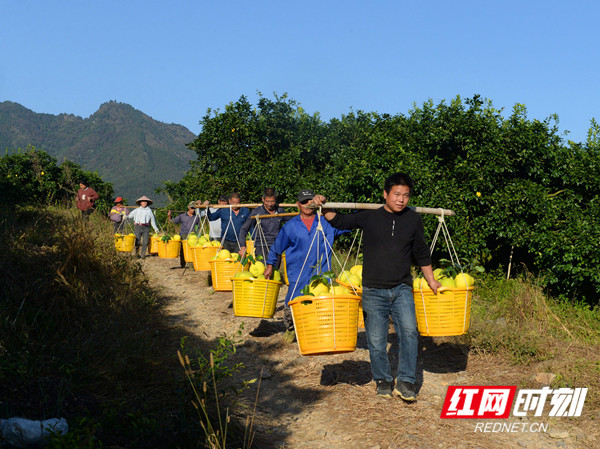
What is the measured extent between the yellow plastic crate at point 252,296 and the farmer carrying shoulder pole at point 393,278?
1821mm

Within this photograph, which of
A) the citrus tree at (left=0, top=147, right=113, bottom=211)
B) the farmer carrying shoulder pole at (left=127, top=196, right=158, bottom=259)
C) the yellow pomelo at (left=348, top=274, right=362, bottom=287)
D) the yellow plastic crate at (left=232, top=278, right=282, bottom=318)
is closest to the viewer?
the yellow pomelo at (left=348, top=274, right=362, bottom=287)

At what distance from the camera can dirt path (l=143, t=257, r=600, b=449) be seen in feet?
14.2

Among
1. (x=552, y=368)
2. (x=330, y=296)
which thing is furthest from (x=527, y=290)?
(x=330, y=296)

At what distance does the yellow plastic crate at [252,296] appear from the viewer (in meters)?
6.59

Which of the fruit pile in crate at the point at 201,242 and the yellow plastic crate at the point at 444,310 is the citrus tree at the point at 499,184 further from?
the yellow plastic crate at the point at 444,310

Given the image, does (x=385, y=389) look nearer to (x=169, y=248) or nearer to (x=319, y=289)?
(x=319, y=289)

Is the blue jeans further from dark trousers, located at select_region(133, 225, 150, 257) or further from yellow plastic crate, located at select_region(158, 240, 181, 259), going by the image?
dark trousers, located at select_region(133, 225, 150, 257)

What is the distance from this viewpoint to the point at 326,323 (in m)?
4.66

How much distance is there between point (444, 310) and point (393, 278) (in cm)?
57

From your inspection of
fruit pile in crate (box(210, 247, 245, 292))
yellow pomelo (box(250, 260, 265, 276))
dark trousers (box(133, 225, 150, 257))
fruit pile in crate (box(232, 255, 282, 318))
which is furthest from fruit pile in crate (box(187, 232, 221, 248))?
dark trousers (box(133, 225, 150, 257))

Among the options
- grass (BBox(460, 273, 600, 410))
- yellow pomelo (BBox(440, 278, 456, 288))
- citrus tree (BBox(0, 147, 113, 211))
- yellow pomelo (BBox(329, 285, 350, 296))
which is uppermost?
citrus tree (BBox(0, 147, 113, 211))

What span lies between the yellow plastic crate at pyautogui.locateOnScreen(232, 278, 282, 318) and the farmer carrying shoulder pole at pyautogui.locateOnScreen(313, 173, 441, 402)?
1821 mm

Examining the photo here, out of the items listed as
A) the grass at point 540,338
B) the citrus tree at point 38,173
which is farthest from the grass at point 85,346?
the citrus tree at point 38,173

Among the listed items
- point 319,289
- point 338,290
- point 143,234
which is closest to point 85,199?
point 143,234
